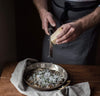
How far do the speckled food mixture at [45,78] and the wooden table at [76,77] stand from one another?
0.08 meters

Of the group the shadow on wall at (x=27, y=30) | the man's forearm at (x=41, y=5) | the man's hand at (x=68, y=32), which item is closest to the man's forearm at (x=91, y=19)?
the man's hand at (x=68, y=32)

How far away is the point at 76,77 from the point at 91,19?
0.37 meters

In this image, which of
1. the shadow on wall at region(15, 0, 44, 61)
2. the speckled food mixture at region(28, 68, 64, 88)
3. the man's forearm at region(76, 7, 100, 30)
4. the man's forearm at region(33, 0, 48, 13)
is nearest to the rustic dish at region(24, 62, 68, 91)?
the speckled food mixture at region(28, 68, 64, 88)

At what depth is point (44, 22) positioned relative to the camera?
3.89 feet

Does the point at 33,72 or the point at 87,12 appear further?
the point at 87,12

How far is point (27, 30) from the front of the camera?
5.91 feet

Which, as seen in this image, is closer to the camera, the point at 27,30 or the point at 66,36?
the point at 66,36

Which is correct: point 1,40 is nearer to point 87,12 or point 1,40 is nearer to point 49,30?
point 49,30

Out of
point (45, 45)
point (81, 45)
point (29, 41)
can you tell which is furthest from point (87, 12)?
point (29, 41)

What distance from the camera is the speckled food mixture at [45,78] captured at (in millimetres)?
960

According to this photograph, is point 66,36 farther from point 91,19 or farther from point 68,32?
point 91,19

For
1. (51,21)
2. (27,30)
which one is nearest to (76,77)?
(51,21)

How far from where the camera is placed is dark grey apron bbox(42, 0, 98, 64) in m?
1.27

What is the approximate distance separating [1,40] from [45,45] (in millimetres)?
359
